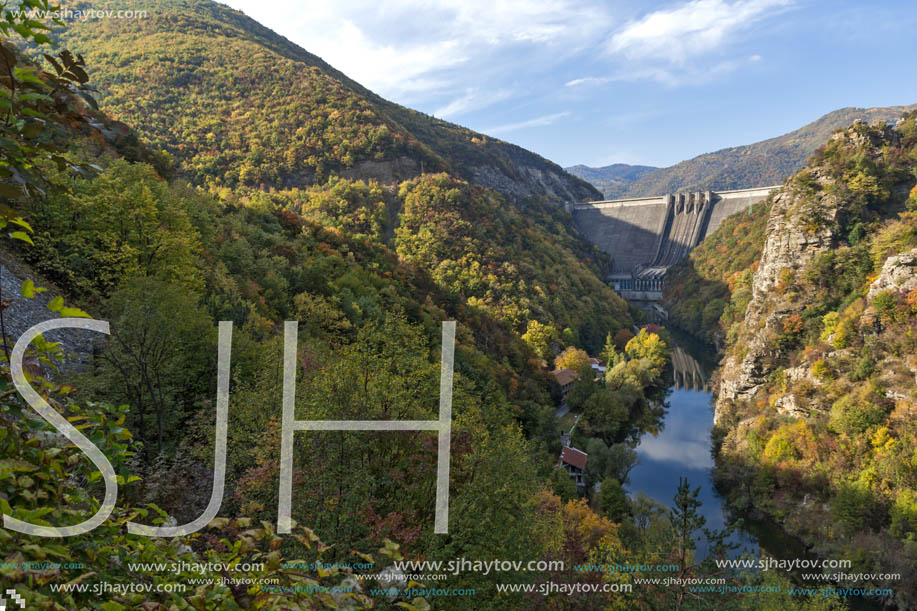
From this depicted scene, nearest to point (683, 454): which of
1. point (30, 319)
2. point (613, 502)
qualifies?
point (613, 502)

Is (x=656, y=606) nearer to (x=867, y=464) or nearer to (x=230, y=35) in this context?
(x=867, y=464)

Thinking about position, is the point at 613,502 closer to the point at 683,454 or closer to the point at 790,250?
the point at 683,454

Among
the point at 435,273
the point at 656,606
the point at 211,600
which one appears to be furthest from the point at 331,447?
the point at 435,273

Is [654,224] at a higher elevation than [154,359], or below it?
higher

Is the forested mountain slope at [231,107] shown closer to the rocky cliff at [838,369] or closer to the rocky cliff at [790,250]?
the rocky cliff at [790,250]

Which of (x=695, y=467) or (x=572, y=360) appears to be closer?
(x=695, y=467)

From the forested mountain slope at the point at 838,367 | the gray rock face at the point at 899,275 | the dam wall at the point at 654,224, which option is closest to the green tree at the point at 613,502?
the forested mountain slope at the point at 838,367

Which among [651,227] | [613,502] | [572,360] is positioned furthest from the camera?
[651,227]
